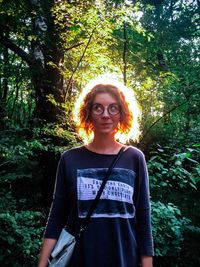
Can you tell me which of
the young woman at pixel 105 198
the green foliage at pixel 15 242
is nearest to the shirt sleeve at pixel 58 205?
the young woman at pixel 105 198

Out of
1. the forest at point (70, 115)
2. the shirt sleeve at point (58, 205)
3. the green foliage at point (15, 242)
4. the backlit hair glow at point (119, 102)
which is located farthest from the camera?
the forest at point (70, 115)

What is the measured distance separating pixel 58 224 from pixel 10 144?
3.10 metres

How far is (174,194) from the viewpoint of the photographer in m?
7.43

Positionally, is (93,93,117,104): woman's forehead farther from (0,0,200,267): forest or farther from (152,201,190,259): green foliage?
(152,201,190,259): green foliage

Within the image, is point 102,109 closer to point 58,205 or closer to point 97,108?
point 97,108

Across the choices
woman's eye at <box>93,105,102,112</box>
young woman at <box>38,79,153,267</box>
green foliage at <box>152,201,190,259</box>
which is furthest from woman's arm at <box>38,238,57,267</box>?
green foliage at <box>152,201,190,259</box>

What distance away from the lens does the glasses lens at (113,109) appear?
70.7 inches

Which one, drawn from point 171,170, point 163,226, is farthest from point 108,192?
point 163,226

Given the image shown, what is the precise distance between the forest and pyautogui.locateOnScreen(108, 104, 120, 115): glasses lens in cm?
155

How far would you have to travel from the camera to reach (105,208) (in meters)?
1.64

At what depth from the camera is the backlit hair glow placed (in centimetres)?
185

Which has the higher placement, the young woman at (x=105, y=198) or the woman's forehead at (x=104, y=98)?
the woman's forehead at (x=104, y=98)

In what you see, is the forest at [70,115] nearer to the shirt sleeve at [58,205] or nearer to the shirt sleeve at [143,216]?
the shirt sleeve at [143,216]

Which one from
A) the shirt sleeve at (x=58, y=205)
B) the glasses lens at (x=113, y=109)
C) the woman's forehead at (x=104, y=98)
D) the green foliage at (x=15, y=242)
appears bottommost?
the green foliage at (x=15, y=242)
